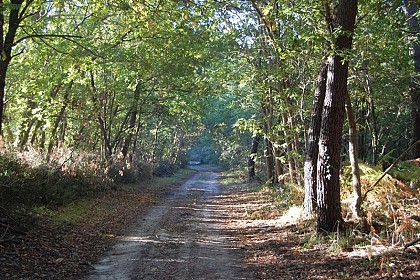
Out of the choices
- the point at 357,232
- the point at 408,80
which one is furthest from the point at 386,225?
the point at 408,80

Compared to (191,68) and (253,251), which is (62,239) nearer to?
(253,251)

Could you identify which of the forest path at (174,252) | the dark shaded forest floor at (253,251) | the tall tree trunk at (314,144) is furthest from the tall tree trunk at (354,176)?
the forest path at (174,252)

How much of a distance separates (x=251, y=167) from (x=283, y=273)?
24947 millimetres

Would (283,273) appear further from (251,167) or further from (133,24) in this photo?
(251,167)

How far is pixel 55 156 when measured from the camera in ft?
47.8

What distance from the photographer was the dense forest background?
962cm

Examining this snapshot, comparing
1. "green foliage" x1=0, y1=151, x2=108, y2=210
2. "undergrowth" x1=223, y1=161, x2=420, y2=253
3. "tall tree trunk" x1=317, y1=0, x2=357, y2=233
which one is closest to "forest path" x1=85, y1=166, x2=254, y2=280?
"undergrowth" x1=223, y1=161, x2=420, y2=253

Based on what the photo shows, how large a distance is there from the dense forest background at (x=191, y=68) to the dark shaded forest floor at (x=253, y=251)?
3.01 feet

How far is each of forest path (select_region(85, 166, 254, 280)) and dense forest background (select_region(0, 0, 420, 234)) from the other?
8.49 ft

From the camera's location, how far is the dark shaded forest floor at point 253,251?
658 centimetres

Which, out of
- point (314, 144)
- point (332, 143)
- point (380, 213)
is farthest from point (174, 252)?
point (380, 213)

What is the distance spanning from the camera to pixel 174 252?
8562 millimetres

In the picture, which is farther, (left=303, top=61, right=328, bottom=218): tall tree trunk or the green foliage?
(left=303, top=61, right=328, bottom=218): tall tree trunk

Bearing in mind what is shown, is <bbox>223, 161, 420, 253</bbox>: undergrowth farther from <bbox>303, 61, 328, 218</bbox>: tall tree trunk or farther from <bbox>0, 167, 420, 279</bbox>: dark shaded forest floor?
<bbox>303, 61, 328, 218</bbox>: tall tree trunk
